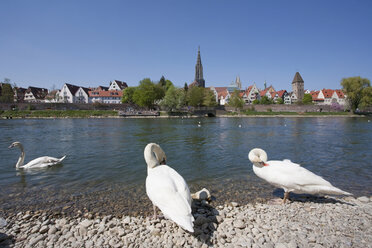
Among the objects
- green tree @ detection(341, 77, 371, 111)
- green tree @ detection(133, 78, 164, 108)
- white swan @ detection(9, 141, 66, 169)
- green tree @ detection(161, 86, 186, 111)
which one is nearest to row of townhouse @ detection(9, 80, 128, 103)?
green tree @ detection(133, 78, 164, 108)

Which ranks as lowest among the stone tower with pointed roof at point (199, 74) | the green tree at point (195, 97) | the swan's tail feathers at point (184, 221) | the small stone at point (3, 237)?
the small stone at point (3, 237)

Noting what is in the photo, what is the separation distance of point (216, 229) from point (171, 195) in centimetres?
135

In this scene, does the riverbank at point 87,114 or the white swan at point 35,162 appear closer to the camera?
the white swan at point 35,162

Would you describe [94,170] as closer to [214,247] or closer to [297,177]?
[214,247]

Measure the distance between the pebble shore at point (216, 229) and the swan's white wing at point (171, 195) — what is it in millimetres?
694

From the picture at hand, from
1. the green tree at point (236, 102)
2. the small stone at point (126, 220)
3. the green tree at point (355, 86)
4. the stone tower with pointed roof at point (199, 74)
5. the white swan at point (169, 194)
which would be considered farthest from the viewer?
the stone tower with pointed roof at point (199, 74)

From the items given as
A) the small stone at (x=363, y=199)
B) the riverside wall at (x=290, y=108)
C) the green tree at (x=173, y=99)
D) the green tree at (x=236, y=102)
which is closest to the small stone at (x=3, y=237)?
the small stone at (x=363, y=199)

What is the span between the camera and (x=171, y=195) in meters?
4.35

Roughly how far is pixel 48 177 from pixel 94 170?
6.39ft

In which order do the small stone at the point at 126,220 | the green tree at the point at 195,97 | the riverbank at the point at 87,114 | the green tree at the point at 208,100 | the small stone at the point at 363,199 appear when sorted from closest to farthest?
the small stone at the point at 126,220
the small stone at the point at 363,199
the riverbank at the point at 87,114
the green tree at the point at 195,97
the green tree at the point at 208,100

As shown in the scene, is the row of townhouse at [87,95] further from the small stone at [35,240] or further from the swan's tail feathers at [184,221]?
the swan's tail feathers at [184,221]

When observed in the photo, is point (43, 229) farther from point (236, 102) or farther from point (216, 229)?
point (236, 102)

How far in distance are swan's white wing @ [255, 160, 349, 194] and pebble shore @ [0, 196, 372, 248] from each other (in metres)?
0.51

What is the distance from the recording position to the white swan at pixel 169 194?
12.7 ft
